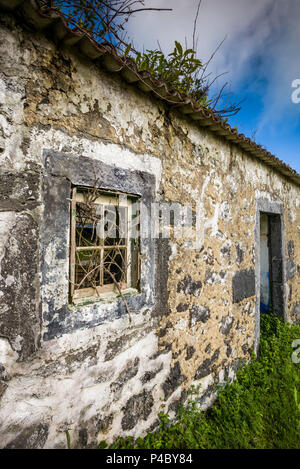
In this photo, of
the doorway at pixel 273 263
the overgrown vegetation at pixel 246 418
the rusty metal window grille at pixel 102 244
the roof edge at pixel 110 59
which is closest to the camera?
the roof edge at pixel 110 59

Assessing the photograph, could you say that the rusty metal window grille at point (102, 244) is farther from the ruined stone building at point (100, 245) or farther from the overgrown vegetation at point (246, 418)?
the overgrown vegetation at point (246, 418)

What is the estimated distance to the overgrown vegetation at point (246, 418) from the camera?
207cm

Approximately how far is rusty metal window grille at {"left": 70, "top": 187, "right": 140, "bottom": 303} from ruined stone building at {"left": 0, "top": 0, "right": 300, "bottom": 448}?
0.01 m

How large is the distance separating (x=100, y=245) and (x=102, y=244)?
0.7 inches

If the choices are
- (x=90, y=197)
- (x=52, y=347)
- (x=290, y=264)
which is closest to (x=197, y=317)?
(x=52, y=347)

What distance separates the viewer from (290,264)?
470 centimetres

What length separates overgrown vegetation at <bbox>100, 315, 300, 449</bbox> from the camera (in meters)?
2.07

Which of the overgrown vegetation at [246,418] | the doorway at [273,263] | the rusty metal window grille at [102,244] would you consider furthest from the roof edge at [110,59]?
the overgrown vegetation at [246,418]

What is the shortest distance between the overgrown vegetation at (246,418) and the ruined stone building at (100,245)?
136 mm

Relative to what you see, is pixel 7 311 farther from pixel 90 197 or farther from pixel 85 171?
pixel 85 171


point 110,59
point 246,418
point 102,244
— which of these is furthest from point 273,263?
point 110,59

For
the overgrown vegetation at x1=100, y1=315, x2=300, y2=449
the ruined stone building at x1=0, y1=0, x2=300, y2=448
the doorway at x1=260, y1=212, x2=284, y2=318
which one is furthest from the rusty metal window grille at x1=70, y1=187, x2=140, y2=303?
the doorway at x1=260, y1=212, x2=284, y2=318

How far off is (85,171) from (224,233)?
1.94 metres
